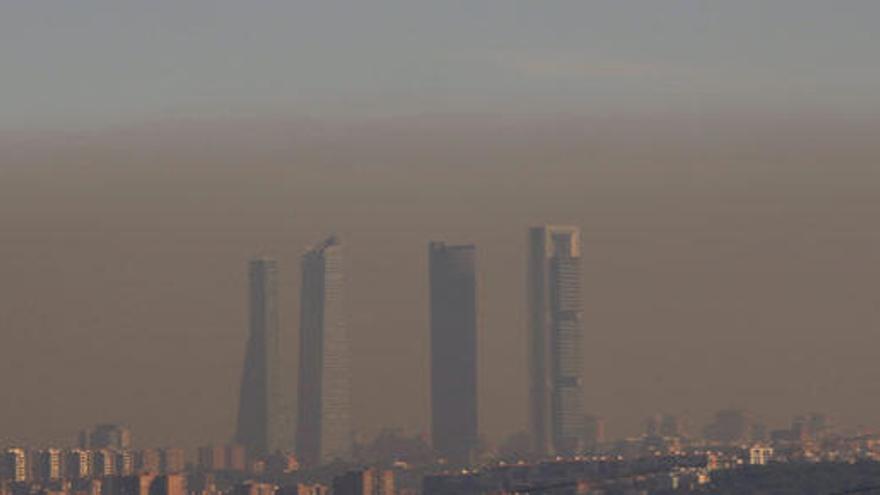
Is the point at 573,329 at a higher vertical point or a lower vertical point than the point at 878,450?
higher

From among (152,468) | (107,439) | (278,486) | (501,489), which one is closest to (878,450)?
(501,489)

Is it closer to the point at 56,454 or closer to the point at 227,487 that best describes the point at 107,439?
the point at 56,454

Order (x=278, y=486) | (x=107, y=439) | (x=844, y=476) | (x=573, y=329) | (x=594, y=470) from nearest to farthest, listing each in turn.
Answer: (x=844, y=476), (x=594, y=470), (x=278, y=486), (x=107, y=439), (x=573, y=329)

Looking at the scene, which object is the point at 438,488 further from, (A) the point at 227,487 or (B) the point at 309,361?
(B) the point at 309,361

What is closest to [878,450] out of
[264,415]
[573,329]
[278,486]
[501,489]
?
[501,489]

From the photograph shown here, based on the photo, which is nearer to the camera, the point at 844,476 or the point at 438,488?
the point at 844,476

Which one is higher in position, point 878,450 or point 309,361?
point 309,361

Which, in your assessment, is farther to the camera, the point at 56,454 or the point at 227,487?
the point at 56,454

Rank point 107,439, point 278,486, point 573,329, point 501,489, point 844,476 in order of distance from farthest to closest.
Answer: point 573,329 < point 107,439 < point 278,486 < point 501,489 < point 844,476

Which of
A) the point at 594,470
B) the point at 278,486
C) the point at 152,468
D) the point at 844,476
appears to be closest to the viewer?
the point at 844,476

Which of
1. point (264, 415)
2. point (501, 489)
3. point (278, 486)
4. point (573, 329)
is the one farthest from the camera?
point (573, 329)
